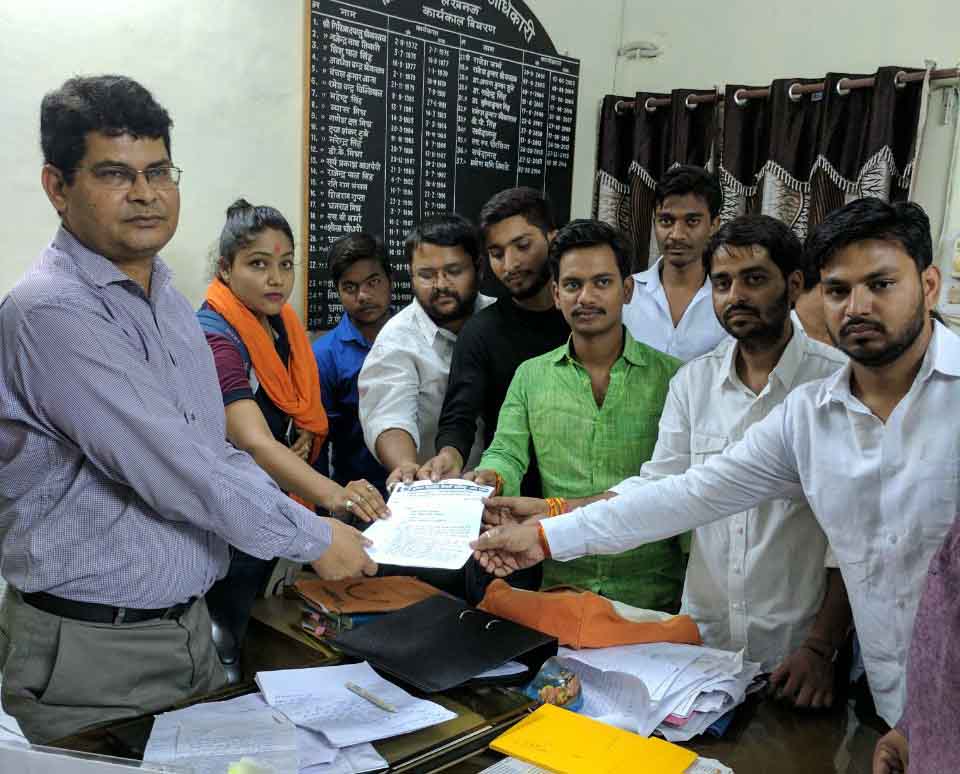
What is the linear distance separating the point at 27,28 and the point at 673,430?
213 cm

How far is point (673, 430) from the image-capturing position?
6.57 ft

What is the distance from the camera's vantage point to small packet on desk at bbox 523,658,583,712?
55.7 inches

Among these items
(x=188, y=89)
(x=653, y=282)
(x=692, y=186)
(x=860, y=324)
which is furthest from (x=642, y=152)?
(x=860, y=324)

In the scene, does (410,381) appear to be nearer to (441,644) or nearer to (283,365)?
(283,365)

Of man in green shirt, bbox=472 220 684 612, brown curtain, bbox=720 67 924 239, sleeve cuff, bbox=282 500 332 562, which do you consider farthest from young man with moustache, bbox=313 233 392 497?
brown curtain, bbox=720 67 924 239

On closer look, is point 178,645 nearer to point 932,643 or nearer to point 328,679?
point 328,679

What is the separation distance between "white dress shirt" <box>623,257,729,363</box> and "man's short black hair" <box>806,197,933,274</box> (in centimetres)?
100

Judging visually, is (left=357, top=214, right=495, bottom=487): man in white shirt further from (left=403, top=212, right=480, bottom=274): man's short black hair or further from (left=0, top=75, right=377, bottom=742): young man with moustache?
(left=0, top=75, right=377, bottom=742): young man with moustache

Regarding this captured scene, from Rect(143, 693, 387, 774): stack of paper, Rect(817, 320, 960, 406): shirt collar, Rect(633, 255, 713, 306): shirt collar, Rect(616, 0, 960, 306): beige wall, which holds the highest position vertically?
Rect(616, 0, 960, 306): beige wall

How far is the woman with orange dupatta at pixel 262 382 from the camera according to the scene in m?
1.92

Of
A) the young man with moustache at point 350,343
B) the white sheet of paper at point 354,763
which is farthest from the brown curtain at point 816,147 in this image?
the white sheet of paper at point 354,763

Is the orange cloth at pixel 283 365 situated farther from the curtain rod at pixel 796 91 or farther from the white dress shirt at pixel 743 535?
the curtain rod at pixel 796 91

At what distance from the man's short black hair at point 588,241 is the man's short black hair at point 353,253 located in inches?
33.8

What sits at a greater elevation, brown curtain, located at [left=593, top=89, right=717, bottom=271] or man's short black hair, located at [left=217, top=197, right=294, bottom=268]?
brown curtain, located at [left=593, top=89, right=717, bottom=271]
